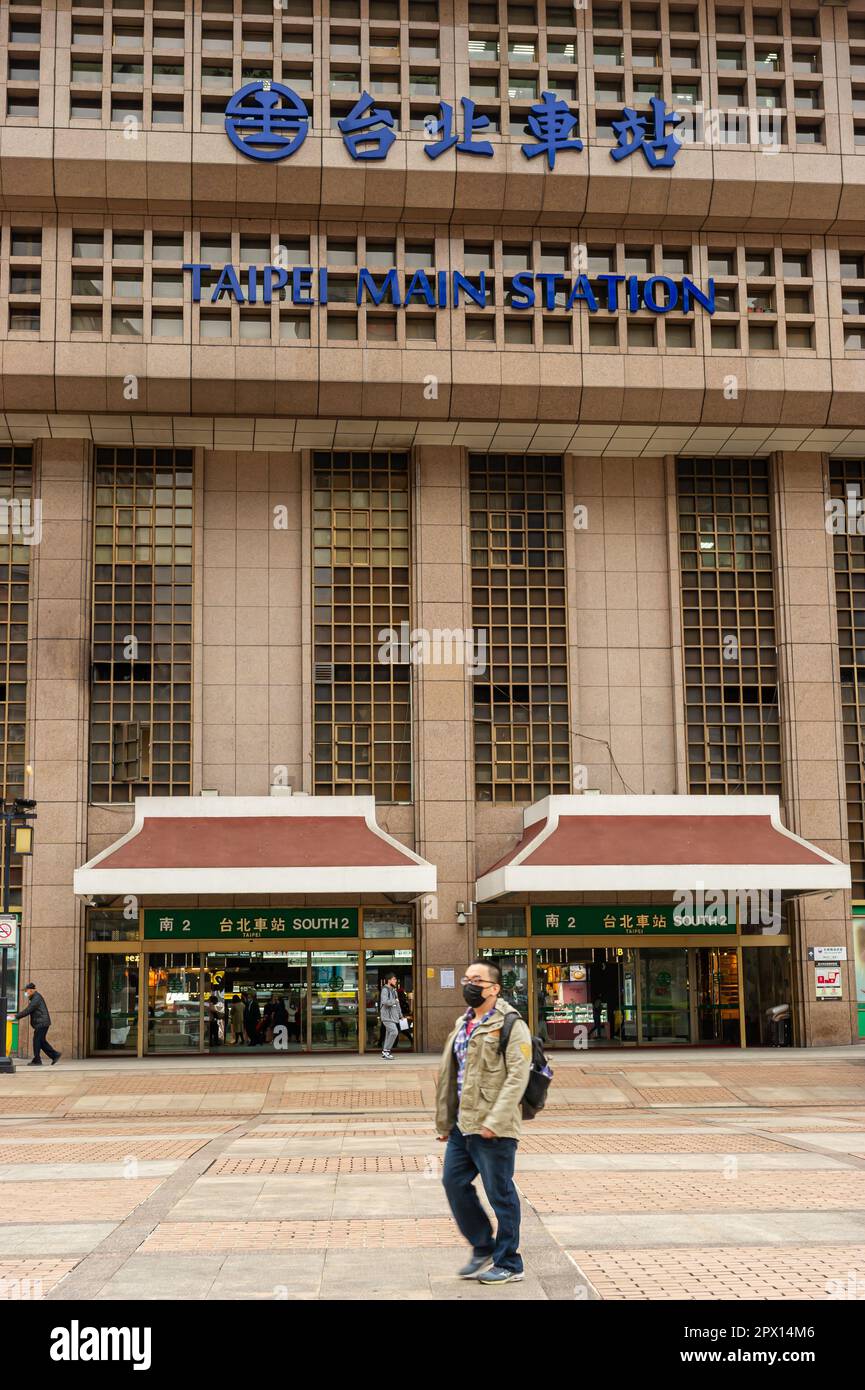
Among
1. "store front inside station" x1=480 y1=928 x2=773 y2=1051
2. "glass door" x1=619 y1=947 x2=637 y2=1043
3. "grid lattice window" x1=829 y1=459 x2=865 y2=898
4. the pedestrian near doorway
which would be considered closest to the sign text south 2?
"grid lattice window" x1=829 y1=459 x2=865 y2=898

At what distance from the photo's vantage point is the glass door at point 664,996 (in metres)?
30.3

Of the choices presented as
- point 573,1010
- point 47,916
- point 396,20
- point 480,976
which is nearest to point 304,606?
point 47,916

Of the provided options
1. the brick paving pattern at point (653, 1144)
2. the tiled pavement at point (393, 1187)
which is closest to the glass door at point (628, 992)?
the tiled pavement at point (393, 1187)

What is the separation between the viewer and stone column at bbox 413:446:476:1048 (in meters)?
29.5

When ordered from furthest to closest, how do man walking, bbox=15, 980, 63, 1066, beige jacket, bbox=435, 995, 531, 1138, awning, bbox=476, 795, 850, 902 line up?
awning, bbox=476, 795, 850, 902, man walking, bbox=15, 980, 63, 1066, beige jacket, bbox=435, 995, 531, 1138

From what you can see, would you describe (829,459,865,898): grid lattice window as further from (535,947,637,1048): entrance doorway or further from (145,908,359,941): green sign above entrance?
(145,908,359,941): green sign above entrance

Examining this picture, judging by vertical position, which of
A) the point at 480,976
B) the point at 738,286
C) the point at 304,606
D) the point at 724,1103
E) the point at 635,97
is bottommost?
the point at 724,1103

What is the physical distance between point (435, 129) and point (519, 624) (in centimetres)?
1101

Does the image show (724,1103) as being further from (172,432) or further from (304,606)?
(172,432)

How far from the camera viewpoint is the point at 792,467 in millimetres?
32250

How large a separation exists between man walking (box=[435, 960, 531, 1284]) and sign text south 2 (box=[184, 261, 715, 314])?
23807mm

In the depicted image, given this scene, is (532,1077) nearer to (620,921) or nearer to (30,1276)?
(30,1276)

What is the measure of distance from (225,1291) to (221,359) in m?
24.0

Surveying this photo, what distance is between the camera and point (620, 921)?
3027 cm
